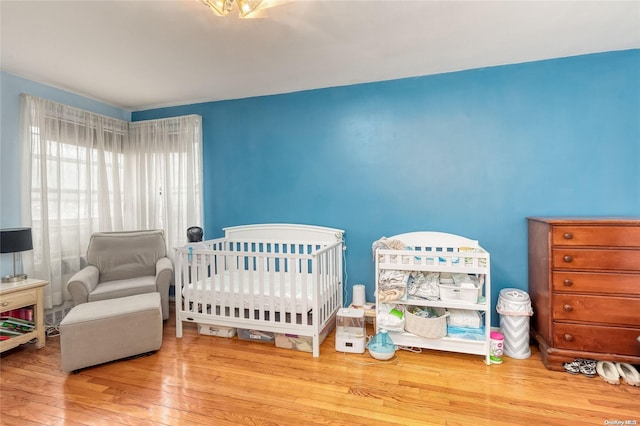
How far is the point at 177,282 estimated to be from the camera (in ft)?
9.29

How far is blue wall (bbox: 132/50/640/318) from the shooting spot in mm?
2488

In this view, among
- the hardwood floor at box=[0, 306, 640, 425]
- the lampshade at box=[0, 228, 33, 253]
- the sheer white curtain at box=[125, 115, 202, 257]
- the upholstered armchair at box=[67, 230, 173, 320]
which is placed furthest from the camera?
the sheer white curtain at box=[125, 115, 202, 257]

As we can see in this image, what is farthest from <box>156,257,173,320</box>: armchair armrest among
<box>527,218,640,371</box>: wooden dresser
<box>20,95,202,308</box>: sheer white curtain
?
<box>527,218,640,371</box>: wooden dresser

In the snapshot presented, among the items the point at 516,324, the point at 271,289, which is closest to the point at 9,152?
the point at 271,289

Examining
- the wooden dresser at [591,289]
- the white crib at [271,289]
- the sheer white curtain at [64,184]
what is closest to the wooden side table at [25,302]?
the sheer white curtain at [64,184]

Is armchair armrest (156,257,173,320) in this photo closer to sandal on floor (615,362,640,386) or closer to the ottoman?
the ottoman

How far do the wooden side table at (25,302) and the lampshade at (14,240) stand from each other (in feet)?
0.98

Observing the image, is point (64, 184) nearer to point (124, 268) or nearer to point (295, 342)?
point (124, 268)

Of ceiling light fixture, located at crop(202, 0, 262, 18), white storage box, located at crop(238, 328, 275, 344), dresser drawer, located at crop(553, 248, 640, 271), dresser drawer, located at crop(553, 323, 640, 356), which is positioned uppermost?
ceiling light fixture, located at crop(202, 0, 262, 18)

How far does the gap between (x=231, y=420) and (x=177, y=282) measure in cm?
149

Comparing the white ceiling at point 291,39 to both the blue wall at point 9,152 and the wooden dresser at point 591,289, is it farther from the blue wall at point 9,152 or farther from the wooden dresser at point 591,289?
the wooden dresser at point 591,289

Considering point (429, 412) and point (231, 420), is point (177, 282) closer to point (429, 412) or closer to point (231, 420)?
point (231, 420)

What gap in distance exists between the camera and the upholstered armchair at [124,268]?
2785 millimetres

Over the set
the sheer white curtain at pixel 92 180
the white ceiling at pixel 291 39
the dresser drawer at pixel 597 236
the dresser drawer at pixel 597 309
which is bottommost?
the dresser drawer at pixel 597 309
